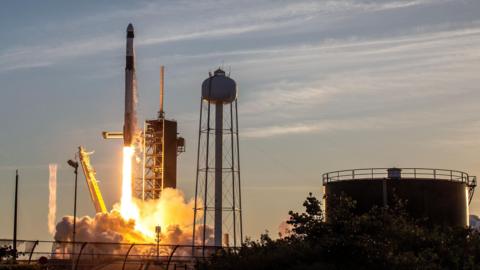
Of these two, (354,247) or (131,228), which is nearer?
(354,247)

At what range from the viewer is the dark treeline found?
56156 millimetres

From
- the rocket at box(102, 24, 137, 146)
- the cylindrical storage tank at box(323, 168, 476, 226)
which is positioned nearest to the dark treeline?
the cylindrical storage tank at box(323, 168, 476, 226)

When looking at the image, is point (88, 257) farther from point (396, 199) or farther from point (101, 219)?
point (396, 199)

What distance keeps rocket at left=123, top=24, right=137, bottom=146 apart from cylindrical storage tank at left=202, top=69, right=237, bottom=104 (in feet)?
54.3

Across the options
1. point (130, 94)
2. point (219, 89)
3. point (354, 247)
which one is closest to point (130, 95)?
point (130, 94)

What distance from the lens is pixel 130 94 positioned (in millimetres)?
121562

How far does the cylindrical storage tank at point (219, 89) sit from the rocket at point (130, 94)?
54.3 feet

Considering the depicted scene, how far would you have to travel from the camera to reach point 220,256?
63719mm

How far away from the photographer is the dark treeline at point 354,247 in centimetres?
5616

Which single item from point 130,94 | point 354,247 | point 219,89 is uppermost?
point 130,94

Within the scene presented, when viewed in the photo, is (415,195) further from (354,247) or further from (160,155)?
(160,155)

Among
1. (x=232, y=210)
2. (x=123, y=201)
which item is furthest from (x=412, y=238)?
(x=123, y=201)

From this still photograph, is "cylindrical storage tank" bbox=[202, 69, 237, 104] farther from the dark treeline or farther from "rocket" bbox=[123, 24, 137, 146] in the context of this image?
the dark treeline

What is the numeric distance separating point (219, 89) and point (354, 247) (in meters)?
51.0
